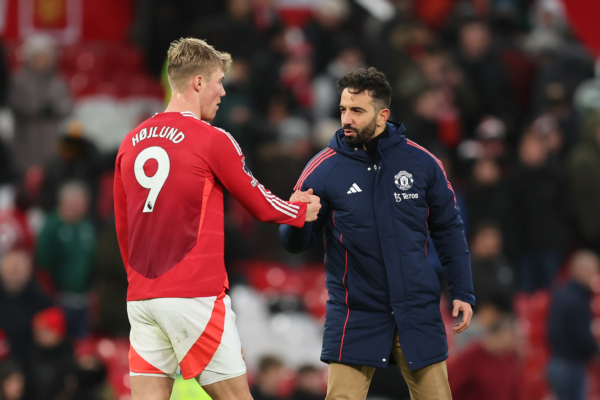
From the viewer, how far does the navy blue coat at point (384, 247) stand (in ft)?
16.1

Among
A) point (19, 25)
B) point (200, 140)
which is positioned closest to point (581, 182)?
point (200, 140)

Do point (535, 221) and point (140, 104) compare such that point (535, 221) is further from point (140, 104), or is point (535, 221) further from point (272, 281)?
point (140, 104)

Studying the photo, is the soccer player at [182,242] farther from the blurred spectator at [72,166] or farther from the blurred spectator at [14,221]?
the blurred spectator at [72,166]

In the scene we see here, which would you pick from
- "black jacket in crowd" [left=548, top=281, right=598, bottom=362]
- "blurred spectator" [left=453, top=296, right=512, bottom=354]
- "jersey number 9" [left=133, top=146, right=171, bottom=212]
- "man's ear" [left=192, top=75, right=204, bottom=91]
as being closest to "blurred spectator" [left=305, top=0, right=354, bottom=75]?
"blurred spectator" [left=453, top=296, right=512, bottom=354]

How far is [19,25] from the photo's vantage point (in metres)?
14.3

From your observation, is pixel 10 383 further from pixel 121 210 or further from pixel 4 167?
pixel 121 210

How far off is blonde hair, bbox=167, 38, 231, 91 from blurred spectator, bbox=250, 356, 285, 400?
428 cm

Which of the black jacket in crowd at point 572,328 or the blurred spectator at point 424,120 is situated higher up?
the blurred spectator at point 424,120

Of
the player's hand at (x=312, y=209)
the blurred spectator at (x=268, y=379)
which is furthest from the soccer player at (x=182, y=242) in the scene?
the blurred spectator at (x=268, y=379)

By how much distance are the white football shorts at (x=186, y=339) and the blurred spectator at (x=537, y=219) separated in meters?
7.04

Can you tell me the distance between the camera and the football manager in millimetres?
4902

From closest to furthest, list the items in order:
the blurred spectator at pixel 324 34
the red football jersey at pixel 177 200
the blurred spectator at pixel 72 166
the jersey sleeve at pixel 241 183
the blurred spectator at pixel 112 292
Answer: the red football jersey at pixel 177 200
the jersey sleeve at pixel 241 183
the blurred spectator at pixel 112 292
the blurred spectator at pixel 72 166
the blurred spectator at pixel 324 34

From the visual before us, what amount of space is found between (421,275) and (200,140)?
142 centimetres

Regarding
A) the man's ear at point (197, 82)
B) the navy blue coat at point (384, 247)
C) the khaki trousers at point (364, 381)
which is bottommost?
the khaki trousers at point (364, 381)
